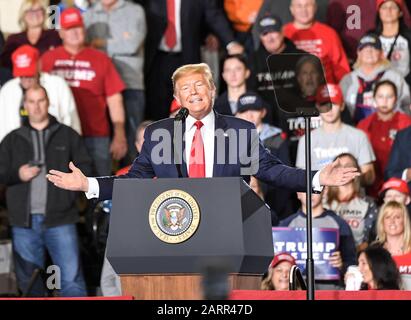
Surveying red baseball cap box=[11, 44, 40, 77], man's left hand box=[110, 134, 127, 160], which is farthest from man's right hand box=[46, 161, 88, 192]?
man's left hand box=[110, 134, 127, 160]

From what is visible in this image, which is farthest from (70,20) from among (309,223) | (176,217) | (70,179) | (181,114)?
(309,223)

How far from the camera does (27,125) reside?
9117 mm

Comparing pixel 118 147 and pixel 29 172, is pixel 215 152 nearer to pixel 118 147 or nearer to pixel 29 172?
pixel 29 172

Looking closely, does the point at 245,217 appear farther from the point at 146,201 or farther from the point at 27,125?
the point at 27,125

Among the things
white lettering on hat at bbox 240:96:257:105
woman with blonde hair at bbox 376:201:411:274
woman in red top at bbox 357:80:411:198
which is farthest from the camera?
woman in red top at bbox 357:80:411:198

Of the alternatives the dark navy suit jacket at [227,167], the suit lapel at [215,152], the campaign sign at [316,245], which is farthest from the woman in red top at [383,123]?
the suit lapel at [215,152]

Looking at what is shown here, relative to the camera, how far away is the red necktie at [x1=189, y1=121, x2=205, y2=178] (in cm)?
578

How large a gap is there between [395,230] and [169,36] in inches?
123

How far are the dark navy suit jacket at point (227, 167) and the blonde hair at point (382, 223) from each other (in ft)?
8.60

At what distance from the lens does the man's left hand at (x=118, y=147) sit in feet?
32.4

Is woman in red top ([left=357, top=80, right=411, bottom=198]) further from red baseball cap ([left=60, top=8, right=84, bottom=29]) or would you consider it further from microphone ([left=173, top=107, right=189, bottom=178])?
microphone ([left=173, top=107, right=189, bottom=178])

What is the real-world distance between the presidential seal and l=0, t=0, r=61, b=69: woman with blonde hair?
16.6 feet
